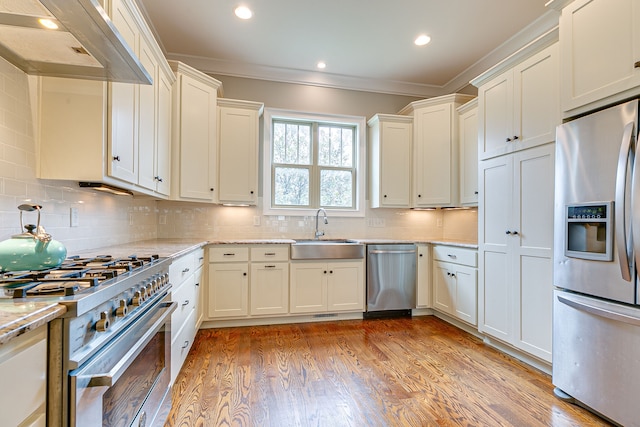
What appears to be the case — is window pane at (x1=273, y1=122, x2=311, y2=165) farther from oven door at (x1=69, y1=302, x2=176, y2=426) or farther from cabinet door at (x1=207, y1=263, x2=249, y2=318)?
oven door at (x1=69, y1=302, x2=176, y2=426)

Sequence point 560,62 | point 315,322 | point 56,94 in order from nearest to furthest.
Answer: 1. point 56,94
2. point 560,62
3. point 315,322

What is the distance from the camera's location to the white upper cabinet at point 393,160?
3.75 metres

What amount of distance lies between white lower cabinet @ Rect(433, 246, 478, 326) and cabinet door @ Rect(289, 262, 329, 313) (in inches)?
51.5

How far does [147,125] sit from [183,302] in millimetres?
1316

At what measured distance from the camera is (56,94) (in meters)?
1.51

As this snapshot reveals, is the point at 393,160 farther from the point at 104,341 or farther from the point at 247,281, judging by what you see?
the point at 104,341

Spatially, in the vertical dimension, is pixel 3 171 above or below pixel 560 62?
below

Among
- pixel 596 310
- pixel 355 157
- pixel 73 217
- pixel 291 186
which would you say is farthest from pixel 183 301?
pixel 355 157

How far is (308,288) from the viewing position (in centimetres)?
323

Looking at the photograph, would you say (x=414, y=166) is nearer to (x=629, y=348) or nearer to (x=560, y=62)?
(x=560, y=62)

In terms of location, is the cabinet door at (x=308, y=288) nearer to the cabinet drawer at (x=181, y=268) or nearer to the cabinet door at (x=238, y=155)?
the cabinet door at (x=238, y=155)

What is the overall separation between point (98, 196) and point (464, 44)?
367cm

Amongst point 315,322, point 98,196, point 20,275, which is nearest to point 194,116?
point 98,196

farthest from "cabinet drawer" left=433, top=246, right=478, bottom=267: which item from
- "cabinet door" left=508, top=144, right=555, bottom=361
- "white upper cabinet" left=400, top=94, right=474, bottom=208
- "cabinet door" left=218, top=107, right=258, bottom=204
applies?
"cabinet door" left=218, top=107, right=258, bottom=204
